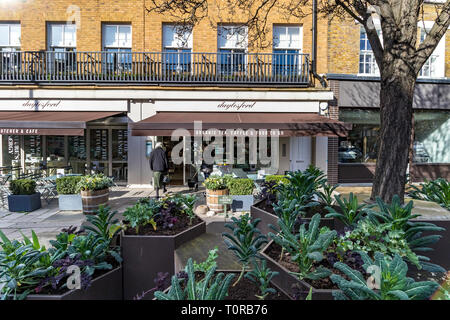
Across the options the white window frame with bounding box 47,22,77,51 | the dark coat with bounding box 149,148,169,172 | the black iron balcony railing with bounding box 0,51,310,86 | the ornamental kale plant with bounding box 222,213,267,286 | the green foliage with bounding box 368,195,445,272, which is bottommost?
the ornamental kale plant with bounding box 222,213,267,286

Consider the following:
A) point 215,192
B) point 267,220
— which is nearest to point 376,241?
point 267,220

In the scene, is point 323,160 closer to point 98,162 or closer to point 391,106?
point 391,106

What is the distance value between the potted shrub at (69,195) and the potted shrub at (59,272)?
553cm

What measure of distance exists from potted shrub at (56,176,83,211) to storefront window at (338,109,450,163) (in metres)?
10.7

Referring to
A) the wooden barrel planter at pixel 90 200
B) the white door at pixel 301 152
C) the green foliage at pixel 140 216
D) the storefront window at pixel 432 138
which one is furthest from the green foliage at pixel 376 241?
the storefront window at pixel 432 138

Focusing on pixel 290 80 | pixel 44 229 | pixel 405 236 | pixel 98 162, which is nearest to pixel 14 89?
pixel 98 162

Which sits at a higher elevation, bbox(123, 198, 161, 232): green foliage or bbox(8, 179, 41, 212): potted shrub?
bbox(123, 198, 161, 232): green foliage

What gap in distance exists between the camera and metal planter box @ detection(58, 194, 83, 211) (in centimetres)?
747

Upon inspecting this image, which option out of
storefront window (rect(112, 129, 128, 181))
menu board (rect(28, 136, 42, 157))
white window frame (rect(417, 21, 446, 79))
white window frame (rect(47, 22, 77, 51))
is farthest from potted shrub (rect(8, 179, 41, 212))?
white window frame (rect(417, 21, 446, 79))

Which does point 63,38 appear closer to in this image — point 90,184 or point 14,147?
point 14,147

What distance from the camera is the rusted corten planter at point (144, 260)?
2.76 meters

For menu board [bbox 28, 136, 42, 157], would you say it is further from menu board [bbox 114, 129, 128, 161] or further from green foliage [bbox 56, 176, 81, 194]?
green foliage [bbox 56, 176, 81, 194]

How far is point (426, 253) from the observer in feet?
9.21

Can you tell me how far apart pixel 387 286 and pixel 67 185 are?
27.5 feet
